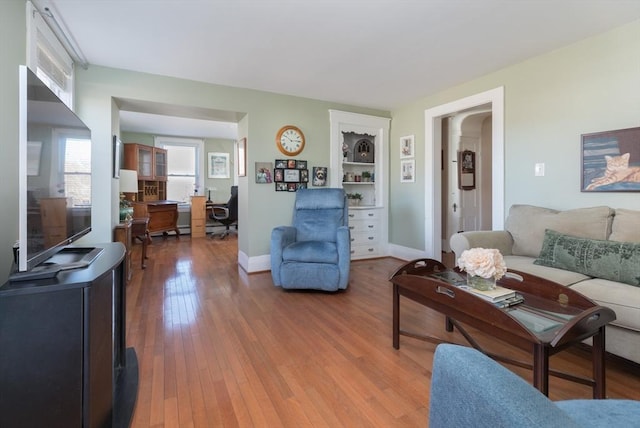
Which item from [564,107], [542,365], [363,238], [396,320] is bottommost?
[396,320]

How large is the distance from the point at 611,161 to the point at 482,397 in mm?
2915

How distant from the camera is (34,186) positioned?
1.16 m

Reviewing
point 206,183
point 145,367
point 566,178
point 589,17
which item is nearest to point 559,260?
point 566,178

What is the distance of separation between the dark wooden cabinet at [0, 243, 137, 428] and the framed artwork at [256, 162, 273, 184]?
2744mm

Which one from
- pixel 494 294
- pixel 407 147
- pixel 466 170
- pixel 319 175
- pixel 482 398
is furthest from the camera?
pixel 466 170

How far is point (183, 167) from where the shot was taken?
7148mm

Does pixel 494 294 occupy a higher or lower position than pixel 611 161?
lower

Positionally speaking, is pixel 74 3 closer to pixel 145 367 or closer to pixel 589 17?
pixel 145 367

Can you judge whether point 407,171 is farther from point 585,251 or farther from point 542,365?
point 542,365

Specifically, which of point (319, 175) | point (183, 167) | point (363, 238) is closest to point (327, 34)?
point (319, 175)

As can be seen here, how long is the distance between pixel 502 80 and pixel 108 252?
12.4 feet

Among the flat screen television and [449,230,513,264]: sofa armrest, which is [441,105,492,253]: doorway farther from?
the flat screen television

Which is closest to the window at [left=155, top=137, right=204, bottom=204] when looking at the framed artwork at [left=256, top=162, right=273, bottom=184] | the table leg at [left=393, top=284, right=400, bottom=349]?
the framed artwork at [left=256, top=162, right=273, bottom=184]

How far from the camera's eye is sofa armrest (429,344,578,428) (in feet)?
1.40
